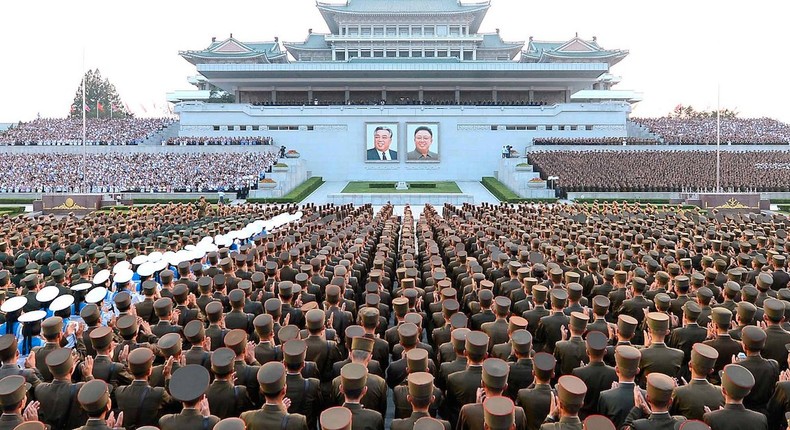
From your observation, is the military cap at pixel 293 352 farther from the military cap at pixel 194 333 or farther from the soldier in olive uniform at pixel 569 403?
the soldier in olive uniform at pixel 569 403

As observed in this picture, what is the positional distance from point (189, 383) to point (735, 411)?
334 centimetres

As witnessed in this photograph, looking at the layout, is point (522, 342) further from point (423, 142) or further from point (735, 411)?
point (423, 142)

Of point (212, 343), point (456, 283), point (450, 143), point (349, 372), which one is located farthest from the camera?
point (450, 143)

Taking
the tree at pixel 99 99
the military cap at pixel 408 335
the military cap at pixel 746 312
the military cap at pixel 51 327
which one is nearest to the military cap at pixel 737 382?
the military cap at pixel 746 312

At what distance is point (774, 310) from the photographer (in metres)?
4.73

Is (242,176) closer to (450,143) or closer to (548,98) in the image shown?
(450,143)

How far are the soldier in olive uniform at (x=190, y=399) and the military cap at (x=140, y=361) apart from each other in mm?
476

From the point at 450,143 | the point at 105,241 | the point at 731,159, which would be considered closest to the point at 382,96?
the point at 450,143

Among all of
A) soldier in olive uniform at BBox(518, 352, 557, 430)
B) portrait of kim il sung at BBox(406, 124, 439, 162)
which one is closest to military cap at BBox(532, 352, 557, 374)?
soldier in olive uniform at BBox(518, 352, 557, 430)

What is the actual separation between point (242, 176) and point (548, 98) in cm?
3082

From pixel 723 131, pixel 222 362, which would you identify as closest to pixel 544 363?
pixel 222 362

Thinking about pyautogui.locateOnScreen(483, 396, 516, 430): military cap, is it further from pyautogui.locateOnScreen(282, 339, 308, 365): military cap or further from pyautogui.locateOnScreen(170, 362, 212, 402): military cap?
pyautogui.locateOnScreen(170, 362, 212, 402): military cap

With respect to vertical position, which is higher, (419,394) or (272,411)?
(419,394)

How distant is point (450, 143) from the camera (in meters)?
42.6
